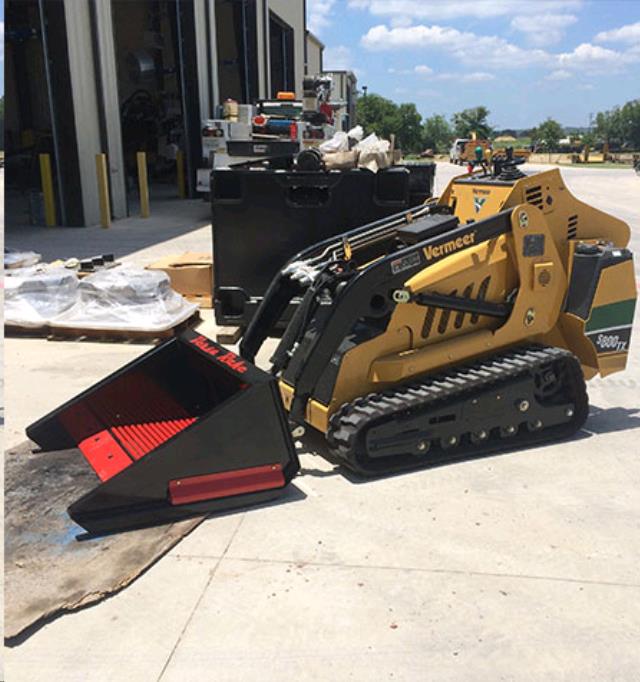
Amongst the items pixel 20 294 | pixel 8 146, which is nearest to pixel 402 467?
pixel 20 294

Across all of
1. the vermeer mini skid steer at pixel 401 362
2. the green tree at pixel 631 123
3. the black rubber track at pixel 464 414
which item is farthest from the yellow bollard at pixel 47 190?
the green tree at pixel 631 123

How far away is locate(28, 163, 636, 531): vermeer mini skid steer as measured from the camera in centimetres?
341

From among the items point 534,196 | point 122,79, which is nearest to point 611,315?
point 534,196

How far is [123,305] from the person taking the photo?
637 centimetres

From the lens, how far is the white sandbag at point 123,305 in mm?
6234

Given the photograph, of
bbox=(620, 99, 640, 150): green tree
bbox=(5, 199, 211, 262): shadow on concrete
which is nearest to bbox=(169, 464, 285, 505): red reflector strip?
bbox=(5, 199, 211, 262): shadow on concrete

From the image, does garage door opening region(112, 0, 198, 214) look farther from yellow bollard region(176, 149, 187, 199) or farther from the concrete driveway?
the concrete driveway

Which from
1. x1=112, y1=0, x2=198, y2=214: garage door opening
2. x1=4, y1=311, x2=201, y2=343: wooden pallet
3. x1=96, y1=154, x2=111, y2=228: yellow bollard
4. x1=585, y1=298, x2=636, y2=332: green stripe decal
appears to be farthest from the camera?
x1=112, y1=0, x2=198, y2=214: garage door opening

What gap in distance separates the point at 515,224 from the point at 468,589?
6.90 ft

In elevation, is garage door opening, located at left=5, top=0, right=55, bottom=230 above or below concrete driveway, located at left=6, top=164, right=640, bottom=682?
above

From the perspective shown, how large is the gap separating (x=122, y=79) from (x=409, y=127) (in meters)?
66.9

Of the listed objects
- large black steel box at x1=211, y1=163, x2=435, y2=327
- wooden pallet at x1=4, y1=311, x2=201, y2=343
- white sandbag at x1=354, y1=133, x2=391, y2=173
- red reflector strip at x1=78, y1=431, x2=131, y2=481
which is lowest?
wooden pallet at x1=4, y1=311, x2=201, y2=343

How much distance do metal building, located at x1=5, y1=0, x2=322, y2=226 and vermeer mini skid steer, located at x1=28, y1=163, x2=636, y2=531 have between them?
10491mm

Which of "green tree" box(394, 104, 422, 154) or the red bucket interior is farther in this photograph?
"green tree" box(394, 104, 422, 154)
